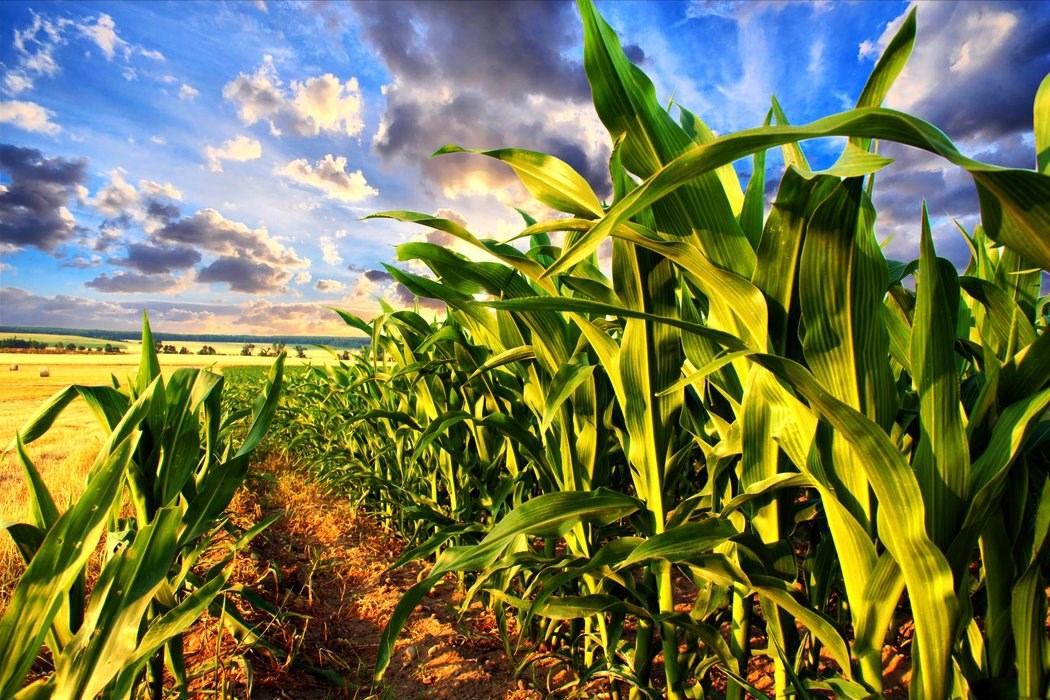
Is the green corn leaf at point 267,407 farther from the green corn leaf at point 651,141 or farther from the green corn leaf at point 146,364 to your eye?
the green corn leaf at point 651,141

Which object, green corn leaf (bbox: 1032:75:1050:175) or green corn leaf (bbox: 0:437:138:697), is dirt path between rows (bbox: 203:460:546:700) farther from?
green corn leaf (bbox: 1032:75:1050:175)

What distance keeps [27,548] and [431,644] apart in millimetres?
1054

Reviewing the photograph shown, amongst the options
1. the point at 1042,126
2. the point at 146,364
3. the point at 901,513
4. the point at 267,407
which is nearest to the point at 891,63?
the point at 1042,126

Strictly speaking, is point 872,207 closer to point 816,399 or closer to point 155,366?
point 816,399

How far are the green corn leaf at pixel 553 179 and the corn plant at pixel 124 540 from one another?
53 cm

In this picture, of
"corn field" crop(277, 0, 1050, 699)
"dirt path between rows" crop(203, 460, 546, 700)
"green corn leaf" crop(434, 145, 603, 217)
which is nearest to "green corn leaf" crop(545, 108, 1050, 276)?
"corn field" crop(277, 0, 1050, 699)

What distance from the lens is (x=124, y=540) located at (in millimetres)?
1035

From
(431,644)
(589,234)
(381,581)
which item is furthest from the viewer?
(381,581)

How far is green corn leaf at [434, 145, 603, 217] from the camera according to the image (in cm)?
70

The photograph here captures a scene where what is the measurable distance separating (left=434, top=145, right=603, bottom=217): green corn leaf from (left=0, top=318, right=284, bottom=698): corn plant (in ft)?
1.75

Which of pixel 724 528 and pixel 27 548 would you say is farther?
pixel 27 548

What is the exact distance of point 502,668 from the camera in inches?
56.2

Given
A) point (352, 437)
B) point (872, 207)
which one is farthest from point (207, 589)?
point (352, 437)

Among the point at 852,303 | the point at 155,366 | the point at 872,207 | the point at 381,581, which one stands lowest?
the point at 381,581
